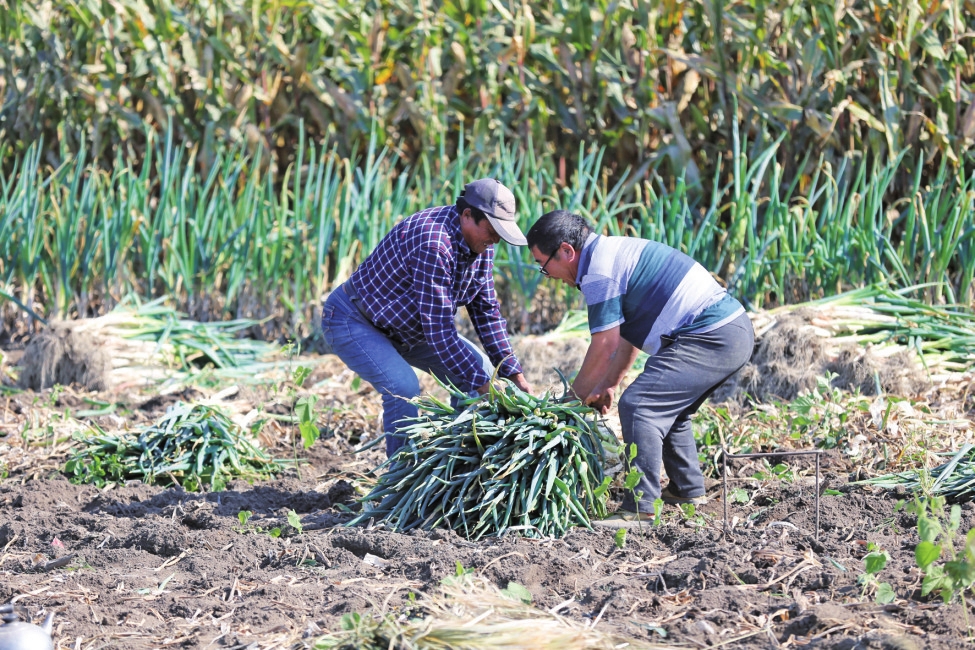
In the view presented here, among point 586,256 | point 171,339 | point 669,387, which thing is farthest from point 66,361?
point 669,387

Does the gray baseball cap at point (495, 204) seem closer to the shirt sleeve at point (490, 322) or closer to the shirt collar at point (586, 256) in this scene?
the shirt collar at point (586, 256)

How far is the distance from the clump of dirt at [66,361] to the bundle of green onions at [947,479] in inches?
171

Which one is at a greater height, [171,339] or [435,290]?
[435,290]

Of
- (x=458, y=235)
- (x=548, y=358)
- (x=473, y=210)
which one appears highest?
(x=473, y=210)

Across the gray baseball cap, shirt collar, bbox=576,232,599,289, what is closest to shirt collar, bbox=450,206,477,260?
the gray baseball cap

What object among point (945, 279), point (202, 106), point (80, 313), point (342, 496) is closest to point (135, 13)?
point (202, 106)

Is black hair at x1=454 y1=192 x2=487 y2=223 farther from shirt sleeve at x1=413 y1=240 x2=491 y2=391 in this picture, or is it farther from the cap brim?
shirt sleeve at x1=413 y1=240 x2=491 y2=391

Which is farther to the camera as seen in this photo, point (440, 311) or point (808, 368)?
point (808, 368)

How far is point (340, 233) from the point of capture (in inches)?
A: 264

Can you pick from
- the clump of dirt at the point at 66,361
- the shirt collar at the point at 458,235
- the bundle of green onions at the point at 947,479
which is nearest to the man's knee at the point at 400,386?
the shirt collar at the point at 458,235

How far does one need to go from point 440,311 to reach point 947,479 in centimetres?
207

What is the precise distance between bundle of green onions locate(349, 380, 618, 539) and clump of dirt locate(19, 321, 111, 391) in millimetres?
2864

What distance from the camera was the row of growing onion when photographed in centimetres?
618

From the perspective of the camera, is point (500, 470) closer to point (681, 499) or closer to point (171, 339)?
point (681, 499)
